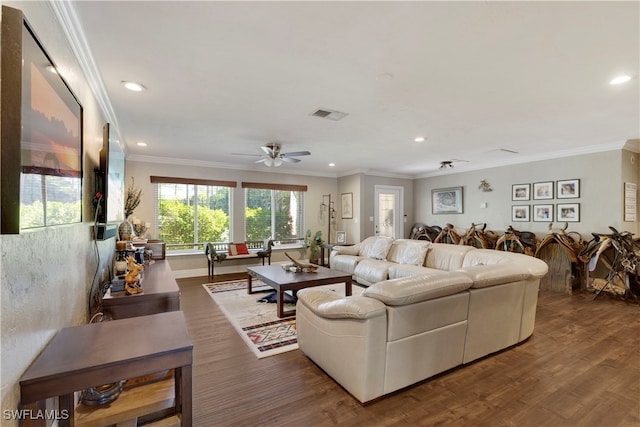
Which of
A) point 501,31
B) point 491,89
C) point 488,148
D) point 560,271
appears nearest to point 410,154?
point 488,148

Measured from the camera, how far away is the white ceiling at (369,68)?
5.50ft

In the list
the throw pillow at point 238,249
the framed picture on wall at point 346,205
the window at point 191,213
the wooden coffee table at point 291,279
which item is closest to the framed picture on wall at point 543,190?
the framed picture on wall at point 346,205

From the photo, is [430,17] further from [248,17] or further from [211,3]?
[211,3]

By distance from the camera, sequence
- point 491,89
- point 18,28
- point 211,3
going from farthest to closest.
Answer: point 491,89, point 211,3, point 18,28

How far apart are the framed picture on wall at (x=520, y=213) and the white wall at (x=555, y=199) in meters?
0.08

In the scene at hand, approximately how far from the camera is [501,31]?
181cm

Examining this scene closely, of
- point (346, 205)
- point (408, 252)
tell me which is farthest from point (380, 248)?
point (346, 205)

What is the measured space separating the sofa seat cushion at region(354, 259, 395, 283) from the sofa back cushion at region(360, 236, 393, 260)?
0.57ft

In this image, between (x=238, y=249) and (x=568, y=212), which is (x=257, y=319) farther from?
(x=568, y=212)

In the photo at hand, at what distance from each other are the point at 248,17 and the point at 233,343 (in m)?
2.84

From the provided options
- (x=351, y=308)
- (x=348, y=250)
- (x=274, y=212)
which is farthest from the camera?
(x=274, y=212)

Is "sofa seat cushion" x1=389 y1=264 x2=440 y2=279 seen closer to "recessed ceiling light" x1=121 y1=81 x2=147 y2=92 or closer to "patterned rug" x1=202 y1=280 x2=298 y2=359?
"patterned rug" x1=202 y1=280 x2=298 y2=359

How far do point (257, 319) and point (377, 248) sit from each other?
2.66 meters

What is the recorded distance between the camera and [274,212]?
713 cm
